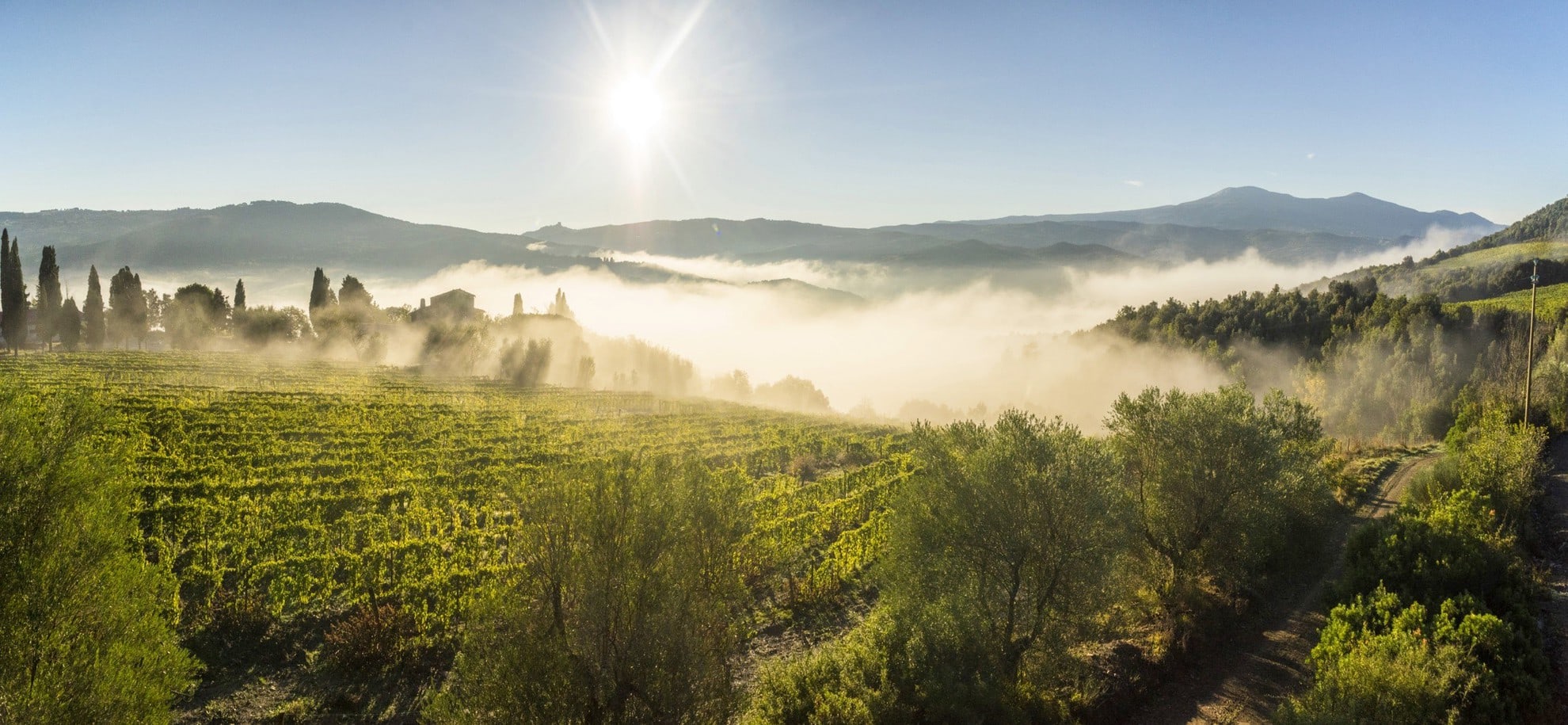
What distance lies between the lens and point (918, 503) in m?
23.6

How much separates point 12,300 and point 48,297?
9242 mm

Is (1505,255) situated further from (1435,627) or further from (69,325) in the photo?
(69,325)

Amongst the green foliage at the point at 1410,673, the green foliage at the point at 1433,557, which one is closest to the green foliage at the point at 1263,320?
the green foliage at the point at 1433,557

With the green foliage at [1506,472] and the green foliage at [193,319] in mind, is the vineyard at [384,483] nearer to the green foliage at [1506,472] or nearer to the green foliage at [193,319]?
the green foliage at [1506,472]

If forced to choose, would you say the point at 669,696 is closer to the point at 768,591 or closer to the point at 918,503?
the point at 918,503

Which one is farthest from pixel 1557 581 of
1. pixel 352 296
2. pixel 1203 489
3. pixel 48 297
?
pixel 352 296

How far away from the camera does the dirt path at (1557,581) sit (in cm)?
2098

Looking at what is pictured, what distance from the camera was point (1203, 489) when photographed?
29.6 m

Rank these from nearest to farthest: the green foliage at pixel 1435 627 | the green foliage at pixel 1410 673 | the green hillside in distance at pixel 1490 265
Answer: the green foliage at pixel 1410 673 < the green foliage at pixel 1435 627 < the green hillside in distance at pixel 1490 265

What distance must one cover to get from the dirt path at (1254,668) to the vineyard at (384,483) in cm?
1339

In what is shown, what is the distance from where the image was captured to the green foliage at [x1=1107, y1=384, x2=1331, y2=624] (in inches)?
1157

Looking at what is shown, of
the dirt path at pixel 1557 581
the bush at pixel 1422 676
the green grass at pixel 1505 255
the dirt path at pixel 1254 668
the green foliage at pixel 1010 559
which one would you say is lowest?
the dirt path at pixel 1254 668

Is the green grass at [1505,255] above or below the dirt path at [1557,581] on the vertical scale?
above

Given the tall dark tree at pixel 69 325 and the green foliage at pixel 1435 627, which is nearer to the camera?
the green foliage at pixel 1435 627
